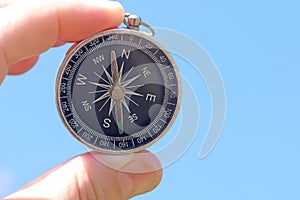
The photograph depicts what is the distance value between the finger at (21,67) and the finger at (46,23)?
872 mm

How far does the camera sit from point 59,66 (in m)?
4.23

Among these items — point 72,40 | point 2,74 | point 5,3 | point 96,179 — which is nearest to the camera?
point 2,74

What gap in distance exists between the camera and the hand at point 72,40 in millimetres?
3754

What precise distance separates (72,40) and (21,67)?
985 mm

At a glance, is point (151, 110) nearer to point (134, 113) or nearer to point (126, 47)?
point (134, 113)

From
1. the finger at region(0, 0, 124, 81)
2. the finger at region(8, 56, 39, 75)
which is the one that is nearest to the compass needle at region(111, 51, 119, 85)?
the finger at region(0, 0, 124, 81)

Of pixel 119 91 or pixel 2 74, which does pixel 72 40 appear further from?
pixel 2 74

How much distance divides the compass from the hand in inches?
6.0

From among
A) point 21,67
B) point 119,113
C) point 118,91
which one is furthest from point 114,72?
point 21,67

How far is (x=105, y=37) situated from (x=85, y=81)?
0.46 m

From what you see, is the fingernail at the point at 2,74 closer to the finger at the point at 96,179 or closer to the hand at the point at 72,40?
the hand at the point at 72,40

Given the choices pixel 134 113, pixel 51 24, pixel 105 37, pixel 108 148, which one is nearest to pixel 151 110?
pixel 134 113

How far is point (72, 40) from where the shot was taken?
4.26m

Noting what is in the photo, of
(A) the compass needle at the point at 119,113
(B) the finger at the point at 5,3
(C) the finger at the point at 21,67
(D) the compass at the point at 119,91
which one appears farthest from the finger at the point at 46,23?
(C) the finger at the point at 21,67
